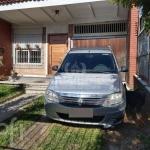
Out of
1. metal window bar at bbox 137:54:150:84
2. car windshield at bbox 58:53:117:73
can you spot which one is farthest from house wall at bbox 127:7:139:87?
car windshield at bbox 58:53:117:73

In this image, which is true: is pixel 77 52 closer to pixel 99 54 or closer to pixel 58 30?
pixel 99 54

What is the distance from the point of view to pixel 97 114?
4066 millimetres

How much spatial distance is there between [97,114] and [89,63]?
6.22 ft

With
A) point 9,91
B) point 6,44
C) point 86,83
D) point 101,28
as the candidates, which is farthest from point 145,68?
point 6,44

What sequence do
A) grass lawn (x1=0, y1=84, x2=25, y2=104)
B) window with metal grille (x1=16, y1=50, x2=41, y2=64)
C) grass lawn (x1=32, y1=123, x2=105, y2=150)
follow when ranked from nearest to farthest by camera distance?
Answer: grass lawn (x1=32, y1=123, x2=105, y2=150), grass lawn (x1=0, y1=84, x2=25, y2=104), window with metal grille (x1=16, y1=50, x2=41, y2=64)

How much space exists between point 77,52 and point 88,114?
246 cm

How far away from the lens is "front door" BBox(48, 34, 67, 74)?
38.8ft

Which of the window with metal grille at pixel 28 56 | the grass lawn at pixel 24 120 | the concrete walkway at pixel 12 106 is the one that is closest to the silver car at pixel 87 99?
the grass lawn at pixel 24 120

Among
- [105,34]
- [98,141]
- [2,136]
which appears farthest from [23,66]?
[98,141]

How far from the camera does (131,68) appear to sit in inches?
335

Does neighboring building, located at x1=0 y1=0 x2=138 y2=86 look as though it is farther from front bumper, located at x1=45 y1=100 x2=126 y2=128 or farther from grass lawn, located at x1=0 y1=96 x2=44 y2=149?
front bumper, located at x1=45 y1=100 x2=126 y2=128

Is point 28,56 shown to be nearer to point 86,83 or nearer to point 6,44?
point 6,44

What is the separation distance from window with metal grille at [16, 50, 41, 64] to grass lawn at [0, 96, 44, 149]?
18.8ft

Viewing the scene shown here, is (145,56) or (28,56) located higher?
(28,56)
